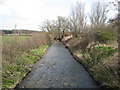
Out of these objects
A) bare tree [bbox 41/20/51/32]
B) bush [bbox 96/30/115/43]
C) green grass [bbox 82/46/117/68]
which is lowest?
green grass [bbox 82/46/117/68]

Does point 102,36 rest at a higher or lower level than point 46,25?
lower

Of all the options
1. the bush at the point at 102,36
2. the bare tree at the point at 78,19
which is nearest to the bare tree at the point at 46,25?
the bare tree at the point at 78,19

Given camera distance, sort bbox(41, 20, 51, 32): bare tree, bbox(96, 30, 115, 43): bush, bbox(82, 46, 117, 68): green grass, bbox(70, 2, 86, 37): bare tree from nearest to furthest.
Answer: bbox(82, 46, 117, 68): green grass → bbox(96, 30, 115, 43): bush → bbox(70, 2, 86, 37): bare tree → bbox(41, 20, 51, 32): bare tree

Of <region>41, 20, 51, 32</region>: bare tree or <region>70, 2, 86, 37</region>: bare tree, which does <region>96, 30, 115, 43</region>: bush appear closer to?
<region>70, 2, 86, 37</region>: bare tree

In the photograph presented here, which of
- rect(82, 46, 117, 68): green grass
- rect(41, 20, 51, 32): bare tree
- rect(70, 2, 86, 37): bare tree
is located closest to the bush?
rect(82, 46, 117, 68): green grass

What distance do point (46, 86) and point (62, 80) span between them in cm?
114

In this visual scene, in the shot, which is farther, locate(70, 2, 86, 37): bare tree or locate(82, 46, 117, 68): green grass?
locate(70, 2, 86, 37): bare tree

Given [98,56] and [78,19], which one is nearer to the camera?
[98,56]

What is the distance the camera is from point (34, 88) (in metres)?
6.79

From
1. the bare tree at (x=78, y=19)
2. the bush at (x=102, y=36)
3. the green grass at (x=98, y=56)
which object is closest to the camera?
the green grass at (x=98, y=56)

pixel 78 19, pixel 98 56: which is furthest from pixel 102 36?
pixel 78 19

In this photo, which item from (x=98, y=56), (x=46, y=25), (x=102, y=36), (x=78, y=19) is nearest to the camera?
(x=98, y=56)

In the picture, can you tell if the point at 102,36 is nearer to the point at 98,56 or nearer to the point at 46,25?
the point at 98,56

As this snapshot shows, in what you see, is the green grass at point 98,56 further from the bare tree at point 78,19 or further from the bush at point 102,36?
the bare tree at point 78,19
